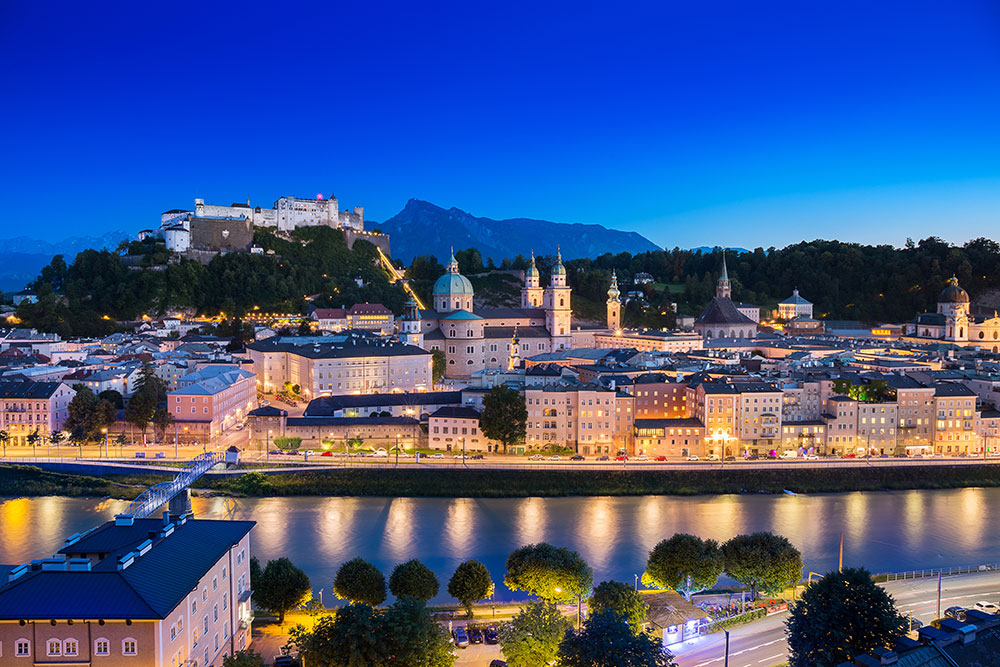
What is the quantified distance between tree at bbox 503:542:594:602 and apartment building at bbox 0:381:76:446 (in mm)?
12317

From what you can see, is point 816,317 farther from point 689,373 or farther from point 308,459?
point 308,459

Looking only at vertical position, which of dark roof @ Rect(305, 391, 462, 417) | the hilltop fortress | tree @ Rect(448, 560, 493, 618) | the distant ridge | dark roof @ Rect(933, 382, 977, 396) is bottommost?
tree @ Rect(448, 560, 493, 618)

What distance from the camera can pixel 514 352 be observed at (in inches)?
1008

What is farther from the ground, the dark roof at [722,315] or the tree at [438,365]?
the dark roof at [722,315]

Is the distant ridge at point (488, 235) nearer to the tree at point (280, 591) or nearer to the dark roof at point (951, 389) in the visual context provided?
the dark roof at point (951, 389)

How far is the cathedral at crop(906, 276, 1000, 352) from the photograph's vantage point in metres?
29.3

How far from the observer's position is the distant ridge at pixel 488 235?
391 ft

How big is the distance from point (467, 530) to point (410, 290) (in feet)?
76.3

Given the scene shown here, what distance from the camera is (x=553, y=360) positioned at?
23234 millimetres

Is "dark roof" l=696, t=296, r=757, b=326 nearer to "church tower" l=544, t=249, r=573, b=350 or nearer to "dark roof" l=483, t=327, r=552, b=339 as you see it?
"church tower" l=544, t=249, r=573, b=350

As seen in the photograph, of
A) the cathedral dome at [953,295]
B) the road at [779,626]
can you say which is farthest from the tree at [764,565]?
the cathedral dome at [953,295]

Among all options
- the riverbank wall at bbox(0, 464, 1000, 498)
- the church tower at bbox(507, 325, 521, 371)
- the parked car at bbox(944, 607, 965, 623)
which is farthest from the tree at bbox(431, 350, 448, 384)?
the parked car at bbox(944, 607, 965, 623)

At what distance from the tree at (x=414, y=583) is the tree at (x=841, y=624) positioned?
349cm

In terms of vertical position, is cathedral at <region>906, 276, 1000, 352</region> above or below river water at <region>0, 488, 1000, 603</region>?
above
